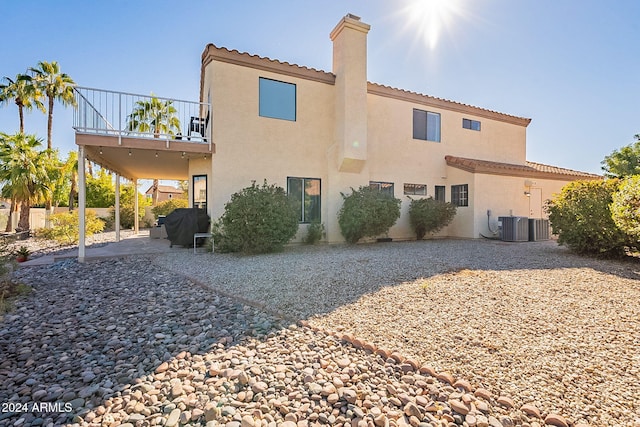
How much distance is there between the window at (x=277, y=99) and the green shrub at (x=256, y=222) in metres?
3.08

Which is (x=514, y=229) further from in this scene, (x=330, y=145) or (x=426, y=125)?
(x=330, y=145)

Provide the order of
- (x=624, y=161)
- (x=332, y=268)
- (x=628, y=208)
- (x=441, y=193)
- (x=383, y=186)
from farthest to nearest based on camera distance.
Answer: (x=624, y=161), (x=441, y=193), (x=383, y=186), (x=628, y=208), (x=332, y=268)

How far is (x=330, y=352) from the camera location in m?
3.05

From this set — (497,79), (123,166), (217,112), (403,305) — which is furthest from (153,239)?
(497,79)

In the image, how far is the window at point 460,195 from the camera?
42.3ft

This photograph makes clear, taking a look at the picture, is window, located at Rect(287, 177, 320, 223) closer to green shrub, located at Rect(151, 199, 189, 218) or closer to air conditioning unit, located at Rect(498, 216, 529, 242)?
air conditioning unit, located at Rect(498, 216, 529, 242)

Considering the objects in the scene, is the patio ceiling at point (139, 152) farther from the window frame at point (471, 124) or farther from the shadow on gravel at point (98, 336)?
the window frame at point (471, 124)

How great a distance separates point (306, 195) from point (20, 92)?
20163mm

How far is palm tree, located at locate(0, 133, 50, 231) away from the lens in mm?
14828

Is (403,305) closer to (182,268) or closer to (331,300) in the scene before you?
(331,300)

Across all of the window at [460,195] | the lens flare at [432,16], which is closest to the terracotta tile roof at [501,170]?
the window at [460,195]

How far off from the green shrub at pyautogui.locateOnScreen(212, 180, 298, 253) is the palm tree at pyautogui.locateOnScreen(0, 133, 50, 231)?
1316 cm

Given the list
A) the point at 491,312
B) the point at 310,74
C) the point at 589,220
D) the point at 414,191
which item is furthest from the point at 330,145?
the point at 491,312

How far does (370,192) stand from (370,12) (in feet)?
21.4
